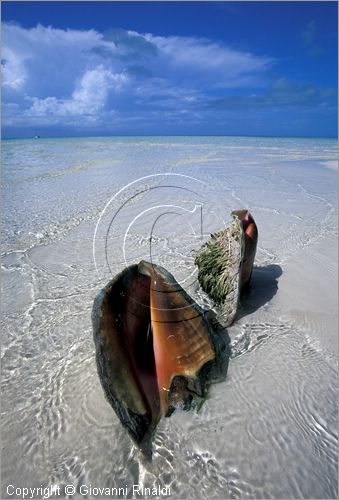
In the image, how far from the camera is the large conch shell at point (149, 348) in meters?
1.85

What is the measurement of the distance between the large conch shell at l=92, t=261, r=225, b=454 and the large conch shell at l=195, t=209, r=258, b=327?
0.69m

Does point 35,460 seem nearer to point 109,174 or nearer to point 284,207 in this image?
point 284,207

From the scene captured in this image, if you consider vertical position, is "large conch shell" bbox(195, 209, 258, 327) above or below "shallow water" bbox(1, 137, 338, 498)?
above

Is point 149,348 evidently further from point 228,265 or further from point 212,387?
point 228,265

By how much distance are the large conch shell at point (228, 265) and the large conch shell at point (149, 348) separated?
27.1 inches

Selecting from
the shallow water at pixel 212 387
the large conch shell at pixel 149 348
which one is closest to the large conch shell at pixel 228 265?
the shallow water at pixel 212 387

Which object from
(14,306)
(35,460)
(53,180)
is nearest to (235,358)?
(35,460)

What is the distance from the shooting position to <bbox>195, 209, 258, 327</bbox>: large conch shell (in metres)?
2.82

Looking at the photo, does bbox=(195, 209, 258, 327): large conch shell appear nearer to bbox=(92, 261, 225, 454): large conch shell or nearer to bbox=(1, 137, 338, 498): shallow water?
bbox=(1, 137, 338, 498): shallow water

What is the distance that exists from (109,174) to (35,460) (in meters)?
10.2

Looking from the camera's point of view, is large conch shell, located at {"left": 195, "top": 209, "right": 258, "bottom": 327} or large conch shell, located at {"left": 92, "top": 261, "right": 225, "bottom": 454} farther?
large conch shell, located at {"left": 195, "top": 209, "right": 258, "bottom": 327}

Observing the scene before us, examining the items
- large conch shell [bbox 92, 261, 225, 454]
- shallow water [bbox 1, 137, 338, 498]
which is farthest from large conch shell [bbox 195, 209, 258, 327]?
large conch shell [bbox 92, 261, 225, 454]

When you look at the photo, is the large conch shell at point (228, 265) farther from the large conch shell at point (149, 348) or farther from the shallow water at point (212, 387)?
the large conch shell at point (149, 348)

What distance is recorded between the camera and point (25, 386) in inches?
95.1
